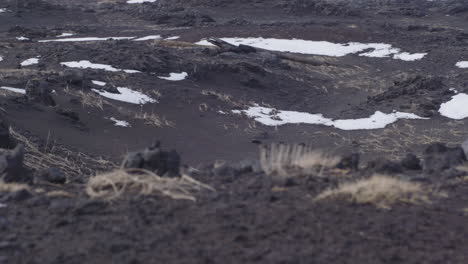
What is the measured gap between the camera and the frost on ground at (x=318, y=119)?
17.2m

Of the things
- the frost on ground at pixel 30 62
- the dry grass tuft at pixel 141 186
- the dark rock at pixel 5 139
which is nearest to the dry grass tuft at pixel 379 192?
the dry grass tuft at pixel 141 186

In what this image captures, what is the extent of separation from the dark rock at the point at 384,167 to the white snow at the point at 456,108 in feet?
35.5

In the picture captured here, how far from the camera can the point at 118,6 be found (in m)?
49.6

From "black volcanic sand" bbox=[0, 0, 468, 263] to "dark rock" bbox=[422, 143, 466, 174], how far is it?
1.83 feet

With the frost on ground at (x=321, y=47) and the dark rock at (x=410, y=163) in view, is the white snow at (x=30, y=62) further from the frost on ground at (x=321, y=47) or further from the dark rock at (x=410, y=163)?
the dark rock at (x=410, y=163)

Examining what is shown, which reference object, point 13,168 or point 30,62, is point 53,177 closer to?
point 13,168

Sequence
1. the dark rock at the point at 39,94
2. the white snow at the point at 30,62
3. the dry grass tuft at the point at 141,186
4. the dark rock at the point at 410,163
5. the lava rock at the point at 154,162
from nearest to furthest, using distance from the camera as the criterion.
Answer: the dry grass tuft at the point at 141,186 → the lava rock at the point at 154,162 → the dark rock at the point at 410,163 → the dark rock at the point at 39,94 → the white snow at the point at 30,62

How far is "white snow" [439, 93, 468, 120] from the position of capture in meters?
17.7

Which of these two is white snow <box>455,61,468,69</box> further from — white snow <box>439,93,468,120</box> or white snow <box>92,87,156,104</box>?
white snow <box>92,87,156,104</box>

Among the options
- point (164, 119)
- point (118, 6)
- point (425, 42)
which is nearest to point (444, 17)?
point (425, 42)

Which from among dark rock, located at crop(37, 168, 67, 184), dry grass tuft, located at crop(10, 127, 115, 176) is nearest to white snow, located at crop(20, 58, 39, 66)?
dry grass tuft, located at crop(10, 127, 115, 176)

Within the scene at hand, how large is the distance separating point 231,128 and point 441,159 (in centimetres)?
878

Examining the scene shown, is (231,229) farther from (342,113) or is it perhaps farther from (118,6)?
(118,6)

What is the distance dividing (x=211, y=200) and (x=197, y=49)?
20.5 meters
